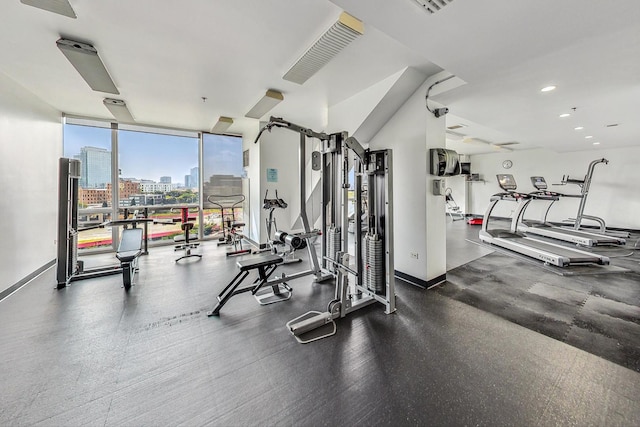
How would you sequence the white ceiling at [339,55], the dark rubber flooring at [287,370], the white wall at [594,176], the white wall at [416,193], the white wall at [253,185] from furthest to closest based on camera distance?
the white wall at [594,176] < the white wall at [253,185] < the white wall at [416,193] < the white ceiling at [339,55] < the dark rubber flooring at [287,370]

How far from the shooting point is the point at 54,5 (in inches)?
76.6

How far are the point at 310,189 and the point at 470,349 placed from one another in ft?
14.1

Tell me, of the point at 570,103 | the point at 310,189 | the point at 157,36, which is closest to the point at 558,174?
the point at 570,103

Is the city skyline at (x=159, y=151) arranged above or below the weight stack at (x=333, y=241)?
above

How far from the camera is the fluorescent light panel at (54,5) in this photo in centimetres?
189

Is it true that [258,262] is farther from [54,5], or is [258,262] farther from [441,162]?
[54,5]

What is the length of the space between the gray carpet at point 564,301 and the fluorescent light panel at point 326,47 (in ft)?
10.6

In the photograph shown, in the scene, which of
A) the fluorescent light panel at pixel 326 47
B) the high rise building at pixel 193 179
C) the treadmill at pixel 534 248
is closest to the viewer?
the fluorescent light panel at pixel 326 47

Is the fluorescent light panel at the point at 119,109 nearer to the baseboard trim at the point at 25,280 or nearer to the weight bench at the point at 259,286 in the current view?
the baseboard trim at the point at 25,280

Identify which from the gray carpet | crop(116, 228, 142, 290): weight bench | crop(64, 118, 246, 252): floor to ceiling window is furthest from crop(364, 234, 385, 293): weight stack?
crop(64, 118, 246, 252): floor to ceiling window

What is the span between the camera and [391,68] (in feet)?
10.1

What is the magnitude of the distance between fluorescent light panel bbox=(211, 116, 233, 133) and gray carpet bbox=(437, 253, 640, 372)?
5.23 meters

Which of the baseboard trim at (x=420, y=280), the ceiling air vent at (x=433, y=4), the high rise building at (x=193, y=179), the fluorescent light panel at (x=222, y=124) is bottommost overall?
the baseboard trim at (x=420, y=280)

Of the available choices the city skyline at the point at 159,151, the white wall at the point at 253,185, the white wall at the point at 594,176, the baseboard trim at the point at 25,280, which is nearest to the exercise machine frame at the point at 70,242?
the baseboard trim at the point at 25,280
